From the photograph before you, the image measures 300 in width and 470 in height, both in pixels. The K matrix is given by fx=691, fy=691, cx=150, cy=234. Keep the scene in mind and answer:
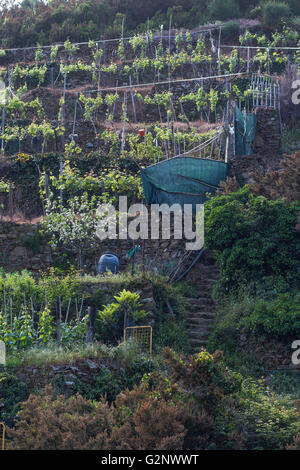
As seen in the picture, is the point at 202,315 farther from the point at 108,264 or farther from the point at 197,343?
the point at 108,264

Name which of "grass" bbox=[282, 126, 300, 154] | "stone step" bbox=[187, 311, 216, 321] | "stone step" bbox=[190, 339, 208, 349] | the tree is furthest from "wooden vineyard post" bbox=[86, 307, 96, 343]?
"grass" bbox=[282, 126, 300, 154]

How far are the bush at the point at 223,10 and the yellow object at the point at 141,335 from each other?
22670 millimetres

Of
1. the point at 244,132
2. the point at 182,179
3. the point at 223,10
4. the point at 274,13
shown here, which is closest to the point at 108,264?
the point at 182,179

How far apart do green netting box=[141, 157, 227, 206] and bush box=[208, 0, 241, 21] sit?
16718mm

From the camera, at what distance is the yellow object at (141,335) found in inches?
437

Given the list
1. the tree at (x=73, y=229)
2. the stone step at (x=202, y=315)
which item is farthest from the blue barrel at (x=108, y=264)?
the stone step at (x=202, y=315)

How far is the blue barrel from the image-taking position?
1383 centimetres

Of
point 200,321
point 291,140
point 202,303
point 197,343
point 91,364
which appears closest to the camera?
point 91,364

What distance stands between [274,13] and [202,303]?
19.2 m

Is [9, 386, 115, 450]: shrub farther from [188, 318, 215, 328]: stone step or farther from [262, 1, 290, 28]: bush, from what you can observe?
[262, 1, 290, 28]: bush

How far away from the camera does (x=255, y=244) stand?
12.8 meters

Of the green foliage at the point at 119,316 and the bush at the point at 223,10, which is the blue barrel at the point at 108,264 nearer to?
the green foliage at the point at 119,316

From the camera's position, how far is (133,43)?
2761 cm
